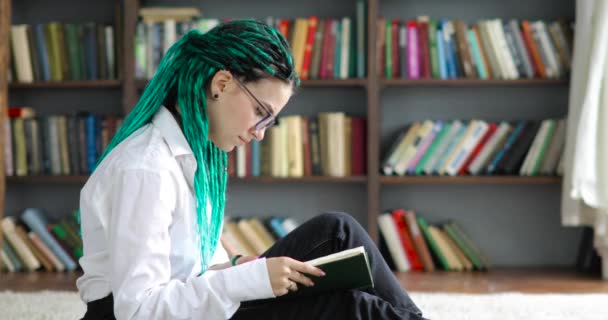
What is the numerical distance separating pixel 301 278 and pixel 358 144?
6.99 feet

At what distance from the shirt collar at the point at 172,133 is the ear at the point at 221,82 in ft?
0.28

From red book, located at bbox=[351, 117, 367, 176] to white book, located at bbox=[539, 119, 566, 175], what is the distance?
0.74 meters

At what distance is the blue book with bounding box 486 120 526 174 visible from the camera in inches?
133

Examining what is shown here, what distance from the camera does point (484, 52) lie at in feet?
11.1

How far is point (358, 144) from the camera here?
3.44 metres

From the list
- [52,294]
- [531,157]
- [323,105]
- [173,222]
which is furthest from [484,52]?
[173,222]

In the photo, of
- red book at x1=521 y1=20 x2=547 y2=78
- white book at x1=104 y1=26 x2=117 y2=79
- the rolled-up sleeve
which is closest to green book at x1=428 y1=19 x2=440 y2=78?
red book at x1=521 y1=20 x2=547 y2=78

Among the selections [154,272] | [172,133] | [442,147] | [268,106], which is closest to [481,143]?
[442,147]

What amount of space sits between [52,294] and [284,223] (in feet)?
3.55

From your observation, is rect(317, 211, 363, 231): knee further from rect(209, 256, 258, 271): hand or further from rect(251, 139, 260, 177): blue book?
rect(251, 139, 260, 177): blue book

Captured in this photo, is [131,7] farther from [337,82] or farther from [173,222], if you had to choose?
[173,222]

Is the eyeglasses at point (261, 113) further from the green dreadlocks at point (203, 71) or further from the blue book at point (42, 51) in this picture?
the blue book at point (42, 51)

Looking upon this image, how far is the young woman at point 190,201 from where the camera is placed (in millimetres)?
1253

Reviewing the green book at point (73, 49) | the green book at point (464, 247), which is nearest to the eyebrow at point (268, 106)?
the green book at point (464, 247)
